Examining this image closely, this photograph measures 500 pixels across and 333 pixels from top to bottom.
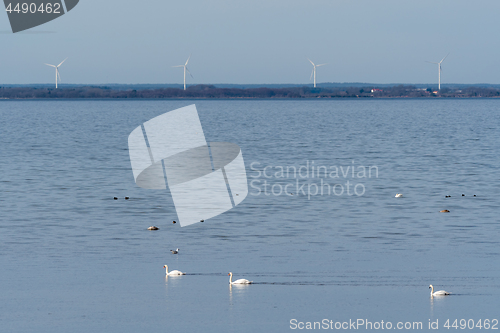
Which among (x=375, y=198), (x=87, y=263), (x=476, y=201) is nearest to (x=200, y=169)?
(x=375, y=198)

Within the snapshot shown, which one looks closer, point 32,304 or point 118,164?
point 32,304

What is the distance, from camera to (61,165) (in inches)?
1857

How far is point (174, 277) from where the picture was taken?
16.4 meters

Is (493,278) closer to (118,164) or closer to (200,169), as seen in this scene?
(200,169)

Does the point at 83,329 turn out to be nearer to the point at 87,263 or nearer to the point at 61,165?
the point at 87,263

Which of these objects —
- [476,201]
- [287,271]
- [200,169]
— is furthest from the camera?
[200,169]

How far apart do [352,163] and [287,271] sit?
31.7 meters

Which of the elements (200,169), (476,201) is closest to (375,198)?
(476,201)

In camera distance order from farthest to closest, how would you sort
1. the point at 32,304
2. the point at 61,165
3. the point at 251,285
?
the point at 61,165 → the point at 251,285 → the point at 32,304

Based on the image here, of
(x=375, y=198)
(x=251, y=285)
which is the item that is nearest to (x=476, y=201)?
(x=375, y=198)

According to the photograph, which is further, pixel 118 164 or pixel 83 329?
pixel 118 164

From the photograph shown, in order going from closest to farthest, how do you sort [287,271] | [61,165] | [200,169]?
[287,271]
[200,169]
[61,165]

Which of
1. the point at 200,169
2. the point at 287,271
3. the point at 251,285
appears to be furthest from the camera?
the point at 200,169

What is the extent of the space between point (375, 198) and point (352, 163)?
17.3 meters
